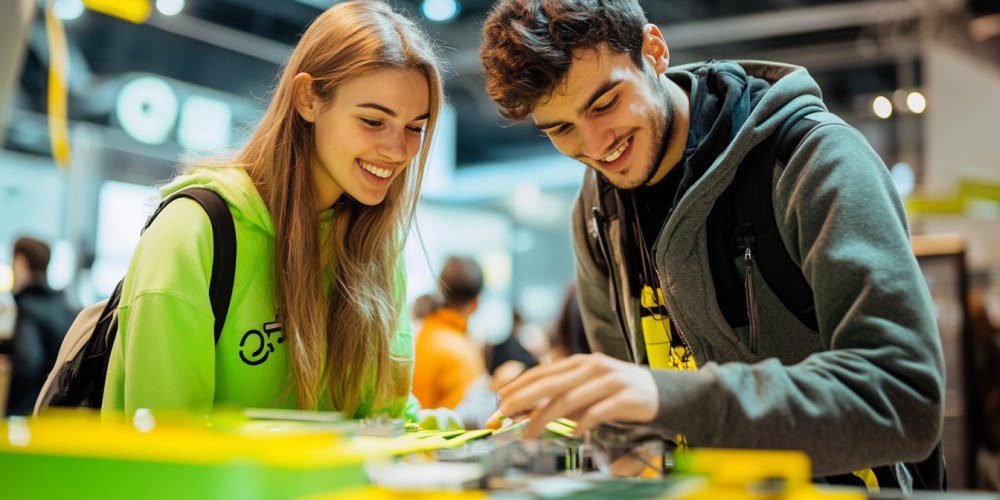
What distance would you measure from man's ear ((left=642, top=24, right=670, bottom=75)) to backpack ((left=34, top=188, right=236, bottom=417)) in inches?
37.5

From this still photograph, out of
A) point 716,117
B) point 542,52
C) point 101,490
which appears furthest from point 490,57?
point 101,490

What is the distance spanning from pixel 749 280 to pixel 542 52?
62cm

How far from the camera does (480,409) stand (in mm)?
3426

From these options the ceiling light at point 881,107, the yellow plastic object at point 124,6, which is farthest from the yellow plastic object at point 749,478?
the ceiling light at point 881,107

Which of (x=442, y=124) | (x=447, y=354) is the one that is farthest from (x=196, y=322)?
(x=442, y=124)

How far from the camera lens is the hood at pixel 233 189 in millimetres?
1440

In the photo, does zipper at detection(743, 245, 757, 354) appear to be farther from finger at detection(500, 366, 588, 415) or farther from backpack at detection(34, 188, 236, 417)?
backpack at detection(34, 188, 236, 417)

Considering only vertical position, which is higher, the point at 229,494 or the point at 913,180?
the point at 913,180

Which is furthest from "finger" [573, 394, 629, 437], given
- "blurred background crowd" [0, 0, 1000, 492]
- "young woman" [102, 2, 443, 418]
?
"blurred background crowd" [0, 0, 1000, 492]

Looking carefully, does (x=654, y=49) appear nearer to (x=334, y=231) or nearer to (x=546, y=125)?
(x=546, y=125)

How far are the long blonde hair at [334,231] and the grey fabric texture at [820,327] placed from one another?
663 mm

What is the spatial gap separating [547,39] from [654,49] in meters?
0.27

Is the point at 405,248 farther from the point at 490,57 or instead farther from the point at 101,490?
the point at 101,490

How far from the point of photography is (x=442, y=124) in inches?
185
